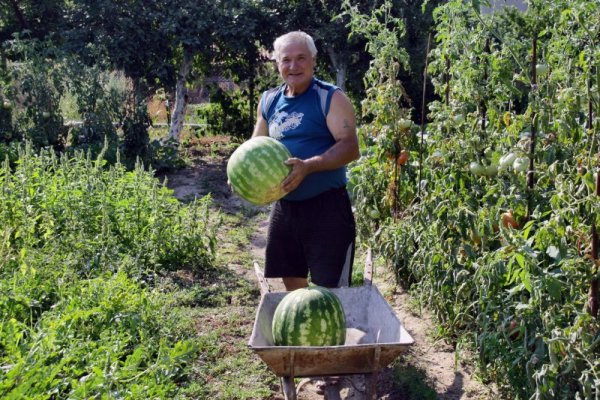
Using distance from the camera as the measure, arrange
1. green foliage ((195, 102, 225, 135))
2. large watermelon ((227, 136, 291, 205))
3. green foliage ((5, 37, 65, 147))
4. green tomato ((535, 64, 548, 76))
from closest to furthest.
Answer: large watermelon ((227, 136, 291, 205))
green tomato ((535, 64, 548, 76))
green foliage ((5, 37, 65, 147))
green foliage ((195, 102, 225, 135))

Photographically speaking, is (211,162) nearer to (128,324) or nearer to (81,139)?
(81,139)

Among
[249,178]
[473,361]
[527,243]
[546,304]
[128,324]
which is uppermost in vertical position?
[249,178]

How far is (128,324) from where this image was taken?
14.5 feet

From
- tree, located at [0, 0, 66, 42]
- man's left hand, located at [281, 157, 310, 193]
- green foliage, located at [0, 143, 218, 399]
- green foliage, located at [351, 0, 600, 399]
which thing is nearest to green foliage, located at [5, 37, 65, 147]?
tree, located at [0, 0, 66, 42]

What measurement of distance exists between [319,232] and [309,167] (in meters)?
0.50

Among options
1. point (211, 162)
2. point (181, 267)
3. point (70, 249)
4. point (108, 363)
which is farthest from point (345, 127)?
point (211, 162)

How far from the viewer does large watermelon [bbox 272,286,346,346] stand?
3.36 metres

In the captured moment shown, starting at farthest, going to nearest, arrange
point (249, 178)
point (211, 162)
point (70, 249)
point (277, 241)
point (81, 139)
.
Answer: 1. point (211, 162)
2. point (81, 139)
3. point (70, 249)
4. point (277, 241)
5. point (249, 178)

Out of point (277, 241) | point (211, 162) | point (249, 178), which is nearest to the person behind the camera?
point (249, 178)

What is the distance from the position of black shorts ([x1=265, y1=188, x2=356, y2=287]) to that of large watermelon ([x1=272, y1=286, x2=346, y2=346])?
70cm

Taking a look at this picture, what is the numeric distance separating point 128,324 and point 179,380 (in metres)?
0.46

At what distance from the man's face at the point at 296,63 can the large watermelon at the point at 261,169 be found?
0.41m

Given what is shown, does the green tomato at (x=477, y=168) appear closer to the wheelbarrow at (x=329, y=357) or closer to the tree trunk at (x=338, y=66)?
the wheelbarrow at (x=329, y=357)

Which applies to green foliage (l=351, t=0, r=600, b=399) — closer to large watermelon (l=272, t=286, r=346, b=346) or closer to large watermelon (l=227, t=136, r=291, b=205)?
large watermelon (l=272, t=286, r=346, b=346)
